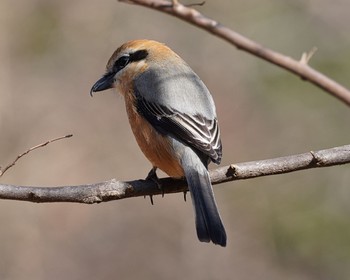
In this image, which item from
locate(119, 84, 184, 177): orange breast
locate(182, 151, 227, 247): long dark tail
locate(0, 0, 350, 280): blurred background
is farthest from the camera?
locate(0, 0, 350, 280): blurred background

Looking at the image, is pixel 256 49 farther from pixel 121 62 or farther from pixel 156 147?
pixel 121 62

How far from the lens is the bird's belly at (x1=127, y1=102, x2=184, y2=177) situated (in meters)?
4.03

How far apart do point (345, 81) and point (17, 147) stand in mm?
3133

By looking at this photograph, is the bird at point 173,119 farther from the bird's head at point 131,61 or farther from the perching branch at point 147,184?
the perching branch at point 147,184

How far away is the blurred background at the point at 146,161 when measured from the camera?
6.60 meters

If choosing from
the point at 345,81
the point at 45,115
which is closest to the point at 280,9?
the point at 345,81

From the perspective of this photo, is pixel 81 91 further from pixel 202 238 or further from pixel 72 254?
pixel 202 238

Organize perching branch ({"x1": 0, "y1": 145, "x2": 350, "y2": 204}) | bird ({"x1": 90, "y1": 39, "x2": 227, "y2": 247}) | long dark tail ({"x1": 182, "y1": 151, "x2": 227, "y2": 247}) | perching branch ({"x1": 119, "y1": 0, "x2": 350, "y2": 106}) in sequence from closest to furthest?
perching branch ({"x1": 119, "y1": 0, "x2": 350, "y2": 106})
perching branch ({"x1": 0, "y1": 145, "x2": 350, "y2": 204})
long dark tail ({"x1": 182, "y1": 151, "x2": 227, "y2": 247})
bird ({"x1": 90, "y1": 39, "x2": 227, "y2": 247})

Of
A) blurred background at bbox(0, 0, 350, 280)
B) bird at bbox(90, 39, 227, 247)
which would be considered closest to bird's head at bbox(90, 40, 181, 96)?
bird at bbox(90, 39, 227, 247)

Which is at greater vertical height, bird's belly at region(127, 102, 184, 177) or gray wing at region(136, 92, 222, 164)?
gray wing at region(136, 92, 222, 164)

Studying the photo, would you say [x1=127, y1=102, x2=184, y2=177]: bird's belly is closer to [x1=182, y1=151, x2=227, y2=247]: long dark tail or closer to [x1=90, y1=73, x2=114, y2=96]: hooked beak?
[x1=182, y1=151, x2=227, y2=247]: long dark tail

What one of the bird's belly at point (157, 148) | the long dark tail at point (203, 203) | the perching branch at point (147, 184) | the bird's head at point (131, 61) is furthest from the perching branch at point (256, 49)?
the bird's head at point (131, 61)

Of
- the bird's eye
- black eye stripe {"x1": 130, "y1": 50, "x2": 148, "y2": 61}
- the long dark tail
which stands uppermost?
black eye stripe {"x1": 130, "y1": 50, "x2": 148, "y2": 61}

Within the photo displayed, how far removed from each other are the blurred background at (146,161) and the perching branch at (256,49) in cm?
441
